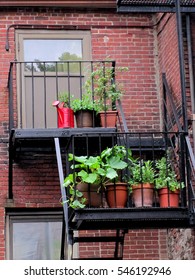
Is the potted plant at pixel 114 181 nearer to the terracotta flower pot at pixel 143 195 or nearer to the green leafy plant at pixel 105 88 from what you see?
the terracotta flower pot at pixel 143 195

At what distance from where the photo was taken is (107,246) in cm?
1377

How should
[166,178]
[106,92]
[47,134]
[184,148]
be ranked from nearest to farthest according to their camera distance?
[166,178] < [184,148] < [47,134] < [106,92]

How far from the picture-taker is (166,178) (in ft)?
39.2

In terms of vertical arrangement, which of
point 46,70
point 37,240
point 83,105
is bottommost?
point 37,240

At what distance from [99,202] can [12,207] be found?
2317 mm

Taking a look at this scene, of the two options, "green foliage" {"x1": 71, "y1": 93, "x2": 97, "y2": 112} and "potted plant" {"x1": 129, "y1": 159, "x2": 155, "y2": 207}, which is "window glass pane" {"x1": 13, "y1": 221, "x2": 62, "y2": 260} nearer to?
"green foliage" {"x1": 71, "y1": 93, "x2": 97, "y2": 112}

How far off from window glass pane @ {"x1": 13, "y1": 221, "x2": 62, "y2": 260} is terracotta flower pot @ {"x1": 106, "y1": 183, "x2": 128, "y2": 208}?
2.19m

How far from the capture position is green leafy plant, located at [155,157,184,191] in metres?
11.9

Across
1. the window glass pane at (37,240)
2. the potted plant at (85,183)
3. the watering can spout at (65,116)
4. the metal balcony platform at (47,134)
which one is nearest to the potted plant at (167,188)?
the potted plant at (85,183)

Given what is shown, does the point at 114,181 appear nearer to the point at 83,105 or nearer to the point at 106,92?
the point at 83,105

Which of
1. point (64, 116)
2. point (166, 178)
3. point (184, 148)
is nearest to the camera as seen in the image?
point (166, 178)

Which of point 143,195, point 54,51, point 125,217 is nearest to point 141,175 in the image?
point 143,195

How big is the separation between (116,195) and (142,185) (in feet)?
1.14

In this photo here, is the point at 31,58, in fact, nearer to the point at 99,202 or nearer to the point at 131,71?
the point at 131,71
